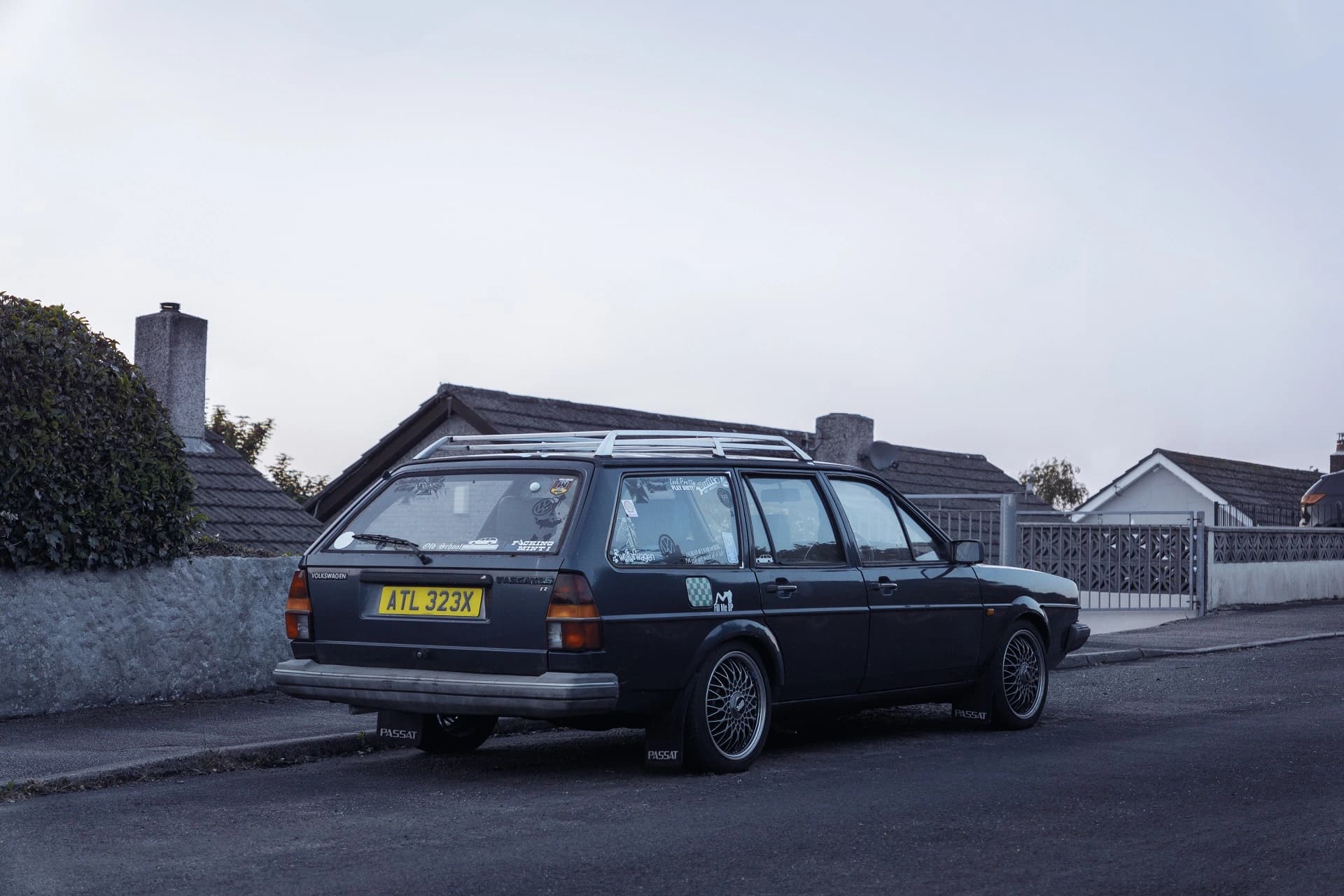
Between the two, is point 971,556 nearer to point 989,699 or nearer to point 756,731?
point 989,699

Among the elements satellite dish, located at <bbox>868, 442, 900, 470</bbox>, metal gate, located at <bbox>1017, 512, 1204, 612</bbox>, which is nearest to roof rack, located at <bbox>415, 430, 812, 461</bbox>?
satellite dish, located at <bbox>868, 442, 900, 470</bbox>

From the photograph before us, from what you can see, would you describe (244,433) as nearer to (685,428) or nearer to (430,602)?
(685,428)

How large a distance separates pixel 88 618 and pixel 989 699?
5.81m

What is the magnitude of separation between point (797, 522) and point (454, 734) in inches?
89.5

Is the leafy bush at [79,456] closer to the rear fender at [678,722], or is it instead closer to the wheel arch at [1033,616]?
the rear fender at [678,722]

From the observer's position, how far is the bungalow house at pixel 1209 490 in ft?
127

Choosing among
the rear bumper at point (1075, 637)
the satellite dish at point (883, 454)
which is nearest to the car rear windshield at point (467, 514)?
the rear bumper at point (1075, 637)

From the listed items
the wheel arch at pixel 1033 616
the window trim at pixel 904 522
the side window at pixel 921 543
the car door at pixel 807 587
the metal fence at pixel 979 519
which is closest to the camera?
the car door at pixel 807 587

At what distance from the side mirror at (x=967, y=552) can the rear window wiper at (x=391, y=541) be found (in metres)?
3.52

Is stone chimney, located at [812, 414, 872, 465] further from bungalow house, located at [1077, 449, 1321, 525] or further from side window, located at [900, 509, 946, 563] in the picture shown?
bungalow house, located at [1077, 449, 1321, 525]

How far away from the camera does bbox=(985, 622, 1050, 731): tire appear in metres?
9.52

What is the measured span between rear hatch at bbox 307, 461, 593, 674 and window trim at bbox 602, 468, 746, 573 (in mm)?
185

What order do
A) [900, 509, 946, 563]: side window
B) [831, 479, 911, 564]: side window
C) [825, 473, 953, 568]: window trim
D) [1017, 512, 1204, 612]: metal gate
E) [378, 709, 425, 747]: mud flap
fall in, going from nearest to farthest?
[378, 709, 425, 747]: mud flap
[831, 479, 911, 564]: side window
[825, 473, 953, 568]: window trim
[900, 509, 946, 563]: side window
[1017, 512, 1204, 612]: metal gate

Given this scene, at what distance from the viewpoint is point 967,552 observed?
30.6 feet
